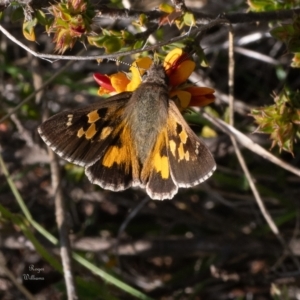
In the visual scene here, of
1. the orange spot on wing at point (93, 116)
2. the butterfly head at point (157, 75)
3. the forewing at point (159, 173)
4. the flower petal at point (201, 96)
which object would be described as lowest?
the forewing at point (159, 173)

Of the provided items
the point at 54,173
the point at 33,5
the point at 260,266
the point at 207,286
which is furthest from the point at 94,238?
the point at 33,5

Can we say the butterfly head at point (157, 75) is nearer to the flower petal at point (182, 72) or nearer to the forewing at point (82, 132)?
the flower petal at point (182, 72)

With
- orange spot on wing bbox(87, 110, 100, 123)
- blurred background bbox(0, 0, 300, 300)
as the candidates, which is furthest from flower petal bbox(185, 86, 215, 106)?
blurred background bbox(0, 0, 300, 300)

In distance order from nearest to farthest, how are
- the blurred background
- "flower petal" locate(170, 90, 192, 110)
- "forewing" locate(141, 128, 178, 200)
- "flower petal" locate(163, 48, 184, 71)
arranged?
"flower petal" locate(163, 48, 184, 71)
"flower petal" locate(170, 90, 192, 110)
"forewing" locate(141, 128, 178, 200)
the blurred background

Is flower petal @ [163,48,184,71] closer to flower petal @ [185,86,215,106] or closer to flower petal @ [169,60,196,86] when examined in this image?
flower petal @ [169,60,196,86]

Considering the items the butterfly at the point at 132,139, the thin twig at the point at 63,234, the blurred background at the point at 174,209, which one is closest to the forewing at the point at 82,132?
the butterfly at the point at 132,139
